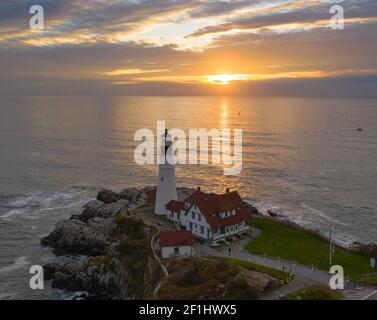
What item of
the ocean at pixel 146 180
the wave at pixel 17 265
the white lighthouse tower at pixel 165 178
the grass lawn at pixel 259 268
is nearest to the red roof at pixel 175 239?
the grass lawn at pixel 259 268

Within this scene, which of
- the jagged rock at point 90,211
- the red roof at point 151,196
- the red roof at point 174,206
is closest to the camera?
the red roof at point 174,206

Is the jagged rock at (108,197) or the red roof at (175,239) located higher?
the red roof at (175,239)

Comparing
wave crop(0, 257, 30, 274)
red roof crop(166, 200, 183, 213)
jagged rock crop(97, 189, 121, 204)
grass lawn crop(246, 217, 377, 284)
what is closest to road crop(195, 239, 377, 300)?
grass lawn crop(246, 217, 377, 284)

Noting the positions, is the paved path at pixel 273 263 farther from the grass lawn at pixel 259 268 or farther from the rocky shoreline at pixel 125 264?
the rocky shoreline at pixel 125 264

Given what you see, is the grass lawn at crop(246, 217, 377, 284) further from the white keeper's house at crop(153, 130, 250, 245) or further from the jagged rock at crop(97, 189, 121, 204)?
the jagged rock at crop(97, 189, 121, 204)

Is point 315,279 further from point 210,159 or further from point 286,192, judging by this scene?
point 210,159

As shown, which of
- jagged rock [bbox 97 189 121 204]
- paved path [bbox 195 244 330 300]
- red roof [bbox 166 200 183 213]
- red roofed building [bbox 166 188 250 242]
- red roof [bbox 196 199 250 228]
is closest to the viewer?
paved path [bbox 195 244 330 300]

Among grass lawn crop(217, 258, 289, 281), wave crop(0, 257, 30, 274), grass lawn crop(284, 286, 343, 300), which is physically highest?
grass lawn crop(284, 286, 343, 300)

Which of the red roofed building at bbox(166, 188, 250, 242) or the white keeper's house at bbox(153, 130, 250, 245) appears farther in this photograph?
the white keeper's house at bbox(153, 130, 250, 245)
